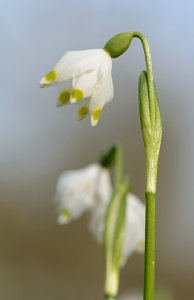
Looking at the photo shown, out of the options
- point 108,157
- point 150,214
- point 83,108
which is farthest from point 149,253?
point 108,157

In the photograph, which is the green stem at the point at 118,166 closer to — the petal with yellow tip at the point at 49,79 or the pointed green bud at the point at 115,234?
the pointed green bud at the point at 115,234

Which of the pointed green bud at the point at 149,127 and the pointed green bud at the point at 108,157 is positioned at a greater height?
the pointed green bud at the point at 149,127

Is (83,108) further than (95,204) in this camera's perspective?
No

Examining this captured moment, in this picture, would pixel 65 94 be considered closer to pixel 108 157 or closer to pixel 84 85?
pixel 84 85

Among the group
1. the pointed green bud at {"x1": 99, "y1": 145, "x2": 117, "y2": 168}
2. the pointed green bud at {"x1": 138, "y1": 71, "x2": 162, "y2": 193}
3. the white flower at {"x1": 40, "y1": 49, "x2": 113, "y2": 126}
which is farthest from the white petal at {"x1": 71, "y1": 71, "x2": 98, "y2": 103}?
the pointed green bud at {"x1": 99, "y1": 145, "x2": 117, "y2": 168}

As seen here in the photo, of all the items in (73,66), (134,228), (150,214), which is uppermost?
(73,66)

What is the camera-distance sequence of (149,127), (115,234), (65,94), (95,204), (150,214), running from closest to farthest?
(150,214)
(149,127)
(65,94)
(115,234)
(95,204)

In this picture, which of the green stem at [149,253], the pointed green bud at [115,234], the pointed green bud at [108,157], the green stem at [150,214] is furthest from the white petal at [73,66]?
the pointed green bud at [108,157]

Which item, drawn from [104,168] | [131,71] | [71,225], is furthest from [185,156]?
[104,168]
